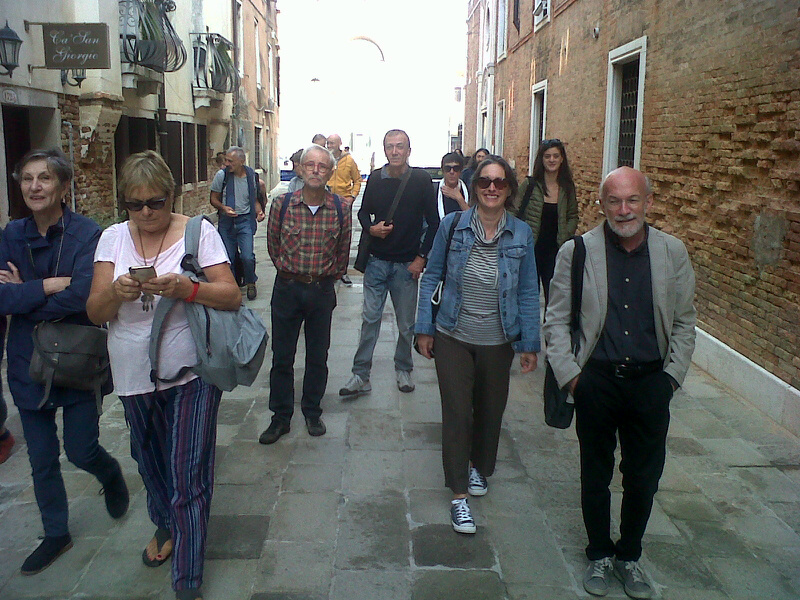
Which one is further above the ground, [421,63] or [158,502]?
[421,63]

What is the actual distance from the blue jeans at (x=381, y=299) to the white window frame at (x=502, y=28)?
15.8m

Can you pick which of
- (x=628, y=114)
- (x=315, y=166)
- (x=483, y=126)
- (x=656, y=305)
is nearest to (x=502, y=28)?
(x=483, y=126)

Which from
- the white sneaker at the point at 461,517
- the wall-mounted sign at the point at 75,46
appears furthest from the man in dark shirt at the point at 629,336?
the wall-mounted sign at the point at 75,46

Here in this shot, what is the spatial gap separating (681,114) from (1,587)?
6.54m

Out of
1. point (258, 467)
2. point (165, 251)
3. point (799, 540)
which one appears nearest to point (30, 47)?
point (258, 467)

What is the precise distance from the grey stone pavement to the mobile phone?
4.45 feet

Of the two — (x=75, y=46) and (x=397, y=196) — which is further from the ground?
(x=75, y=46)

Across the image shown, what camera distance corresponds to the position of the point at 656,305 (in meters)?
3.16

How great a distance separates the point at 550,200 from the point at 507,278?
96.6 inches

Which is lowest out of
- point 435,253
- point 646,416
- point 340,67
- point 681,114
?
point 646,416

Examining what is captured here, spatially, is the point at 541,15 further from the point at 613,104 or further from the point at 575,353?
the point at 575,353

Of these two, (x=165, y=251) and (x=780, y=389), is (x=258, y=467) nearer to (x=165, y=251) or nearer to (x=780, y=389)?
(x=165, y=251)

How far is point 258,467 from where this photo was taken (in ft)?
15.1

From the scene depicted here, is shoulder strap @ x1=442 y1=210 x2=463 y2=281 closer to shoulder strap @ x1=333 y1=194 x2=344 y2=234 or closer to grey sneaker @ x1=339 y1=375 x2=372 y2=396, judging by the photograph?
shoulder strap @ x1=333 y1=194 x2=344 y2=234
